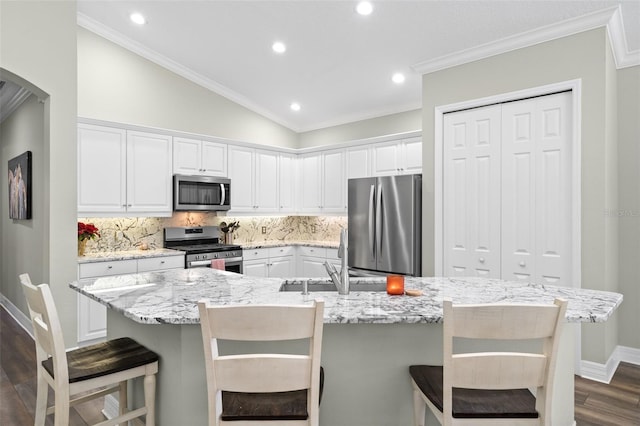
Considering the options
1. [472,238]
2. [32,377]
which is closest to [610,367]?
[472,238]

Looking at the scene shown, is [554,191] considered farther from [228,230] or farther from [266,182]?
[228,230]

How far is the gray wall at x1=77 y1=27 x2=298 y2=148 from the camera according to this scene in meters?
4.45

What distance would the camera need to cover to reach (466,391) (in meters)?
1.57

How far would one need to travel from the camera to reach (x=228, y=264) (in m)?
5.08

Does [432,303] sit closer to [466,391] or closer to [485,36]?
[466,391]

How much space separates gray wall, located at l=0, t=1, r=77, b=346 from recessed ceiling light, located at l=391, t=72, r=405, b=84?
3.31 metres

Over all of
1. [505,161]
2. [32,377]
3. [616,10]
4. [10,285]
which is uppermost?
[616,10]

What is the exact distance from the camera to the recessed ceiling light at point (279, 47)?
4.29 m

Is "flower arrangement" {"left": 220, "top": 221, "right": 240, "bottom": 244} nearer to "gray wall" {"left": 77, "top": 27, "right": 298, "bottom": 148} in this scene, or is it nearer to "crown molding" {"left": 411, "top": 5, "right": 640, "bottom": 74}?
"gray wall" {"left": 77, "top": 27, "right": 298, "bottom": 148}

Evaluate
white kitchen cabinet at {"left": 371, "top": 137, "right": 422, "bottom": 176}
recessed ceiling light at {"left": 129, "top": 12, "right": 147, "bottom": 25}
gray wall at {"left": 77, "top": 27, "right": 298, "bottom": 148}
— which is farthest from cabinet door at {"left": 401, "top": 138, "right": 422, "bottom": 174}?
recessed ceiling light at {"left": 129, "top": 12, "right": 147, "bottom": 25}

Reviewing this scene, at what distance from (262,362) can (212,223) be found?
454 centimetres

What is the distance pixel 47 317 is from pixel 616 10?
13.8 feet

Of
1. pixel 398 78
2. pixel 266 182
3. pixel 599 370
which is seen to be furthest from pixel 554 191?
pixel 266 182

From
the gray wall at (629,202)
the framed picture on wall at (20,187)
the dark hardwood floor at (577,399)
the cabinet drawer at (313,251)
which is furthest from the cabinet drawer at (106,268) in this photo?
the gray wall at (629,202)
